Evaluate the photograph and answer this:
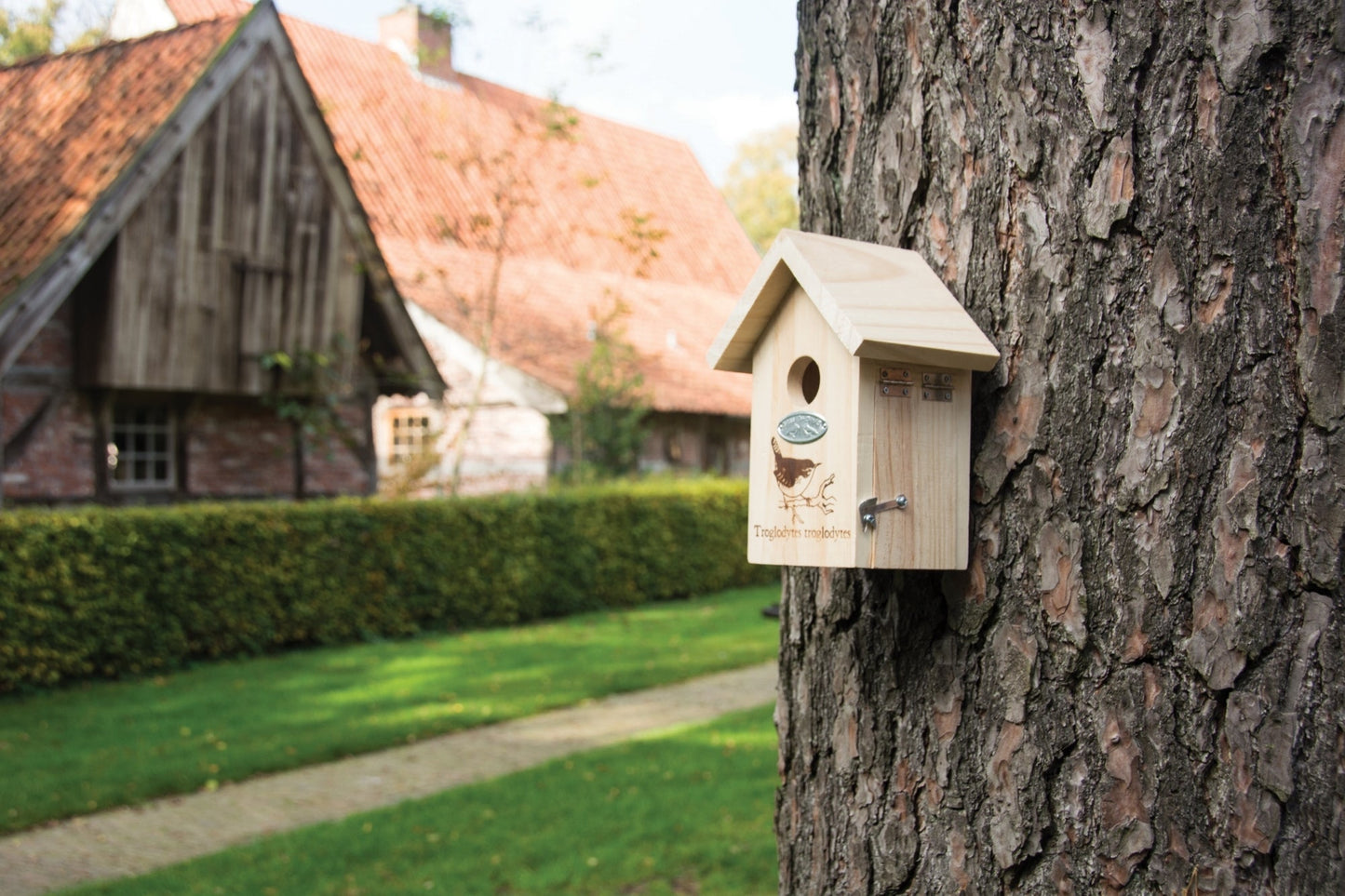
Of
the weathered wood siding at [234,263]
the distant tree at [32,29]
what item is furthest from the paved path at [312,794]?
the distant tree at [32,29]

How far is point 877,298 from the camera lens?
2.13 meters

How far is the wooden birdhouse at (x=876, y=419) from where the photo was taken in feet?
6.83

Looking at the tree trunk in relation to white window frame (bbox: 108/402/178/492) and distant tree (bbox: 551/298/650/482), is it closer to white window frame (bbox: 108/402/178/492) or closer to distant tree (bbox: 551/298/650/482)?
white window frame (bbox: 108/402/178/492)

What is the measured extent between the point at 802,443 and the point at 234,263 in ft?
42.9

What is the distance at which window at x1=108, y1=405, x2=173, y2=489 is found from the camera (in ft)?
45.8

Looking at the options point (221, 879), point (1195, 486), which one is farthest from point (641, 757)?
point (1195, 486)

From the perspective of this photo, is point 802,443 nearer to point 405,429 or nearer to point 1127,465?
point 1127,465

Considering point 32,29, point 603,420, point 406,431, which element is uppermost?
point 32,29

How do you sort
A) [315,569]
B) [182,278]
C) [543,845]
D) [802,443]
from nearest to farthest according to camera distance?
[802,443], [543,845], [315,569], [182,278]

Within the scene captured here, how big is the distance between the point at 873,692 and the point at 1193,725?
1.94 ft

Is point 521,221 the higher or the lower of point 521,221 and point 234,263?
the higher

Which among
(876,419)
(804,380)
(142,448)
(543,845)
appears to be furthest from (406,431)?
(876,419)

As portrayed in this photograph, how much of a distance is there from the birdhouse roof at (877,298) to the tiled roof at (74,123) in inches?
462

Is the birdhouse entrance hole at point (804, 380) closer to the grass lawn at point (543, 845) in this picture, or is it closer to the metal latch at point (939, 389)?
the metal latch at point (939, 389)
